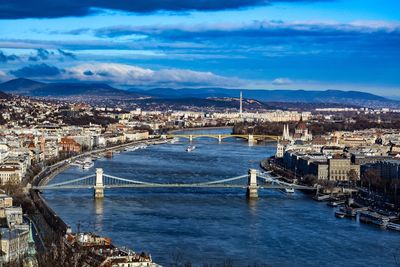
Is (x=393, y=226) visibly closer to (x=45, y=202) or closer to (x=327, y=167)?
(x=45, y=202)

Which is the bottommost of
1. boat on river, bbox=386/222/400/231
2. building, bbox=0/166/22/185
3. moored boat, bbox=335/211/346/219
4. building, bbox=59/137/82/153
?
boat on river, bbox=386/222/400/231

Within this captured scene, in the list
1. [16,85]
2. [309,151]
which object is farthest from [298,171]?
[16,85]

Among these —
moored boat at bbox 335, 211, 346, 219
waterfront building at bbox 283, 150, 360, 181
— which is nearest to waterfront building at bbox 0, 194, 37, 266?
moored boat at bbox 335, 211, 346, 219

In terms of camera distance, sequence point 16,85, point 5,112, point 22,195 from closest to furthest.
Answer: point 22,195 < point 5,112 < point 16,85

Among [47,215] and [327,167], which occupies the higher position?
[327,167]

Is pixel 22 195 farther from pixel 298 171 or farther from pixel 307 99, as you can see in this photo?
pixel 307 99

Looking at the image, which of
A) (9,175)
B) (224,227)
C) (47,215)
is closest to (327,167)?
(9,175)

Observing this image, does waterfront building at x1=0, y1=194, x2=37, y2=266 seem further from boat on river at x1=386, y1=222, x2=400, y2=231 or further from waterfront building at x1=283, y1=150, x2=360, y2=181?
waterfront building at x1=283, y1=150, x2=360, y2=181

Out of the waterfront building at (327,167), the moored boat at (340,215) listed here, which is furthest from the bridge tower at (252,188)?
the waterfront building at (327,167)

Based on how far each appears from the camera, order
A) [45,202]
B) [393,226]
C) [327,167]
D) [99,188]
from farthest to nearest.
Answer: [327,167], [99,188], [45,202], [393,226]
